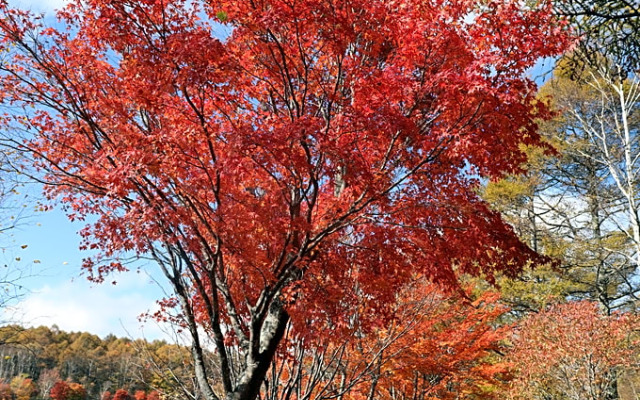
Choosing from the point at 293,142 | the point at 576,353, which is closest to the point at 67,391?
the point at 576,353

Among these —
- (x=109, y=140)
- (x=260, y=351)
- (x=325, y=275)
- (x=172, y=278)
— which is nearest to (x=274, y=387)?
(x=260, y=351)

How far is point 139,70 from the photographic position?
4734 millimetres

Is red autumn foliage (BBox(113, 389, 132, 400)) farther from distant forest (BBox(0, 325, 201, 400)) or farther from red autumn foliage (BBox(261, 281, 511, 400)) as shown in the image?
red autumn foliage (BBox(261, 281, 511, 400))

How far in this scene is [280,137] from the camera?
446 cm

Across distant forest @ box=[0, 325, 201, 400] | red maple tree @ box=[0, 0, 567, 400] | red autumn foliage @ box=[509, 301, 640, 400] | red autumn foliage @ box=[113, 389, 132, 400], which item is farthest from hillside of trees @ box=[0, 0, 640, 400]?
red autumn foliage @ box=[113, 389, 132, 400]

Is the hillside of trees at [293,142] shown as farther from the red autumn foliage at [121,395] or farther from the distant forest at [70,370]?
the red autumn foliage at [121,395]

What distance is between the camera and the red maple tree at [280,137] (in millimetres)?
4629

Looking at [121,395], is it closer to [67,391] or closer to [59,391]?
[59,391]

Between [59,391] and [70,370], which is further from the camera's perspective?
[70,370]

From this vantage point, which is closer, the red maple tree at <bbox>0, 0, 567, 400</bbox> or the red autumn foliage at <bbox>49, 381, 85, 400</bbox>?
the red maple tree at <bbox>0, 0, 567, 400</bbox>

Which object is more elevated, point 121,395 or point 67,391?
point 67,391

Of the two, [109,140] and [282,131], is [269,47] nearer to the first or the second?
[282,131]

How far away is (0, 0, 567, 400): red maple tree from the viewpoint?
15.2 ft

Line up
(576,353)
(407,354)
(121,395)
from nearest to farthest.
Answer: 1. (407,354)
2. (576,353)
3. (121,395)
